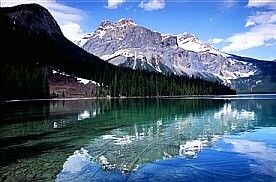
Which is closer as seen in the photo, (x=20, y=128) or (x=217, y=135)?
(x=217, y=135)

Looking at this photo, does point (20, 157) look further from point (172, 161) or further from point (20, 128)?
point (20, 128)

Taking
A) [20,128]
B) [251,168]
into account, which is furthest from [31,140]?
[251,168]

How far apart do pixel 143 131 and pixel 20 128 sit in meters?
19.2

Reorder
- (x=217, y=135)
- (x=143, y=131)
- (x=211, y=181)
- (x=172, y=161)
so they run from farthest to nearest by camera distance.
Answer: (x=143, y=131)
(x=217, y=135)
(x=172, y=161)
(x=211, y=181)

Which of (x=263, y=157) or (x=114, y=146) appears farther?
(x=114, y=146)

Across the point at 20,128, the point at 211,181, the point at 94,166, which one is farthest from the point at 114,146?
the point at 20,128

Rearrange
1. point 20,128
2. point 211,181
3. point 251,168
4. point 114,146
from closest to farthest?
1. point 211,181
2. point 251,168
3. point 114,146
4. point 20,128

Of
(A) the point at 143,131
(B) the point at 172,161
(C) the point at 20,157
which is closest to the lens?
(B) the point at 172,161

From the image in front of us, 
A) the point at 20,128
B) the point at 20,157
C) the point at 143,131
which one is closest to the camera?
the point at 20,157

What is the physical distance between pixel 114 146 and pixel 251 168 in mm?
14870

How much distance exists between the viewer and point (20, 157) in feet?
98.8

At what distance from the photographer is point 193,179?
A: 72.4ft

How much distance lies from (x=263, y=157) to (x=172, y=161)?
26.2 feet

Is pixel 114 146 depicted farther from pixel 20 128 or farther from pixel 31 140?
pixel 20 128
